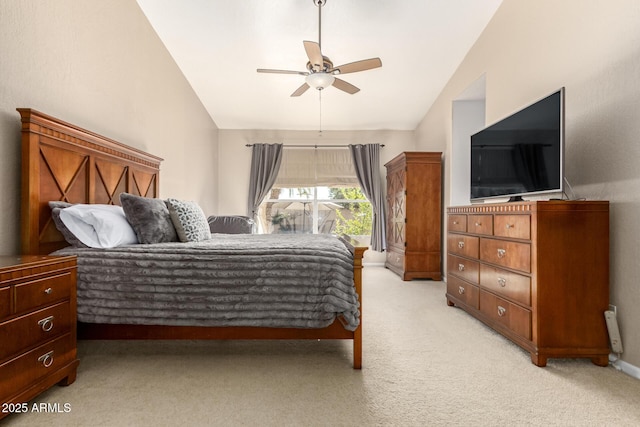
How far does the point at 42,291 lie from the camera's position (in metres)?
1.59

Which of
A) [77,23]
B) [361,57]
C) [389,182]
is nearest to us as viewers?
[77,23]

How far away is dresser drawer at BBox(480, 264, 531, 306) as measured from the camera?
218cm

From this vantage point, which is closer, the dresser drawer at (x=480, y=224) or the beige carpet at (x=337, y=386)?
the beige carpet at (x=337, y=386)

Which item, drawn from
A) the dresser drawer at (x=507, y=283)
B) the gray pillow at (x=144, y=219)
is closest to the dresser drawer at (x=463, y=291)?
the dresser drawer at (x=507, y=283)

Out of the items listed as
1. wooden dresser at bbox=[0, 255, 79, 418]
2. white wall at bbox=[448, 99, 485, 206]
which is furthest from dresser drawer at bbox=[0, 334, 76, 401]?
white wall at bbox=[448, 99, 485, 206]

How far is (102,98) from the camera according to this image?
9.48 ft

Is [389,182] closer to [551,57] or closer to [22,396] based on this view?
[551,57]

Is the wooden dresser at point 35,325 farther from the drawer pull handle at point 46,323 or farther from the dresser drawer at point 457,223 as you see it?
the dresser drawer at point 457,223

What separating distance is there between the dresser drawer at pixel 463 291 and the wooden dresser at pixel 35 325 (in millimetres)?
2747

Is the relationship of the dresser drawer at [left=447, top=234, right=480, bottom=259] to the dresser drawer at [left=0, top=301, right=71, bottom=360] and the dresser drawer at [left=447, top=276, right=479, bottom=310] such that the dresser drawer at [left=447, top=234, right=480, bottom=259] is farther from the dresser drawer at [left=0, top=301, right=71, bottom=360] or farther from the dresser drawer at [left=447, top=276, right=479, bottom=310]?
the dresser drawer at [left=0, top=301, right=71, bottom=360]

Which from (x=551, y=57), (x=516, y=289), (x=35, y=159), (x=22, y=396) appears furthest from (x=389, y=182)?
(x=22, y=396)

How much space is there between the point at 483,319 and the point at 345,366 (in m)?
1.30

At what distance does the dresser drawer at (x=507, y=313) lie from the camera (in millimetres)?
2176

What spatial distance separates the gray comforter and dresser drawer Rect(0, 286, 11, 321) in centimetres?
56
